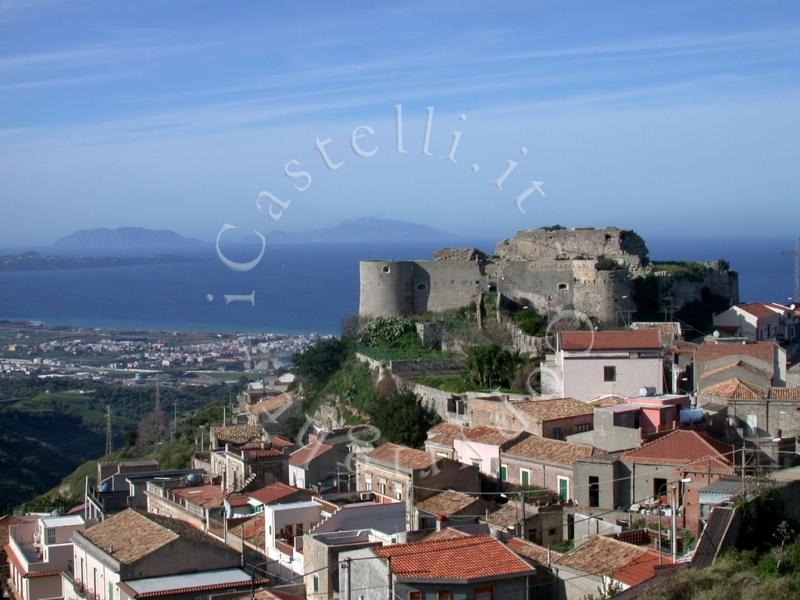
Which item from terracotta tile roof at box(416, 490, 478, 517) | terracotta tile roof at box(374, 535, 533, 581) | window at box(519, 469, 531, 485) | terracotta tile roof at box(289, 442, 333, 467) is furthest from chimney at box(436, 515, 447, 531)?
terracotta tile roof at box(289, 442, 333, 467)

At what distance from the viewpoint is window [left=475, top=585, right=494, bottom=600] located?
1234cm

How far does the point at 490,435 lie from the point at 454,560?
8816mm

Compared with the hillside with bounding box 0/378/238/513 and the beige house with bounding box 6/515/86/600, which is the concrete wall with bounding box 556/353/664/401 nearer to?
the beige house with bounding box 6/515/86/600

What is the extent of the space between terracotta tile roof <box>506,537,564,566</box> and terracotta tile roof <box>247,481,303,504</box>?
5.29m

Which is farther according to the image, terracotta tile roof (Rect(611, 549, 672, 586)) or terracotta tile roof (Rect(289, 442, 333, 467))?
terracotta tile roof (Rect(289, 442, 333, 467))

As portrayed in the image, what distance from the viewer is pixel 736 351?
80.2 ft

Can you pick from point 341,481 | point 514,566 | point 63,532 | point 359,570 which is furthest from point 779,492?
point 63,532

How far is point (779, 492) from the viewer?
14.4 metres

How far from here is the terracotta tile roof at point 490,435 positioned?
68.0ft

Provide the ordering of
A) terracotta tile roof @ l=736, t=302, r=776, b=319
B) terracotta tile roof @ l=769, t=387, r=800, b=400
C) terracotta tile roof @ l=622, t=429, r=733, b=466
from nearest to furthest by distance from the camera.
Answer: terracotta tile roof @ l=622, t=429, r=733, b=466, terracotta tile roof @ l=769, t=387, r=800, b=400, terracotta tile roof @ l=736, t=302, r=776, b=319

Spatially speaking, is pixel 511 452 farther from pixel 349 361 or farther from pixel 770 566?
pixel 349 361

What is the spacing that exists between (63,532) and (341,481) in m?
5.11

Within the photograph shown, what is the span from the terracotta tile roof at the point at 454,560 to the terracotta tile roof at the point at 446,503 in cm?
447

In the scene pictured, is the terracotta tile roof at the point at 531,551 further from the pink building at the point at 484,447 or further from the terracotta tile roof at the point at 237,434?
the terracotta tile roof at the point at 237,434
